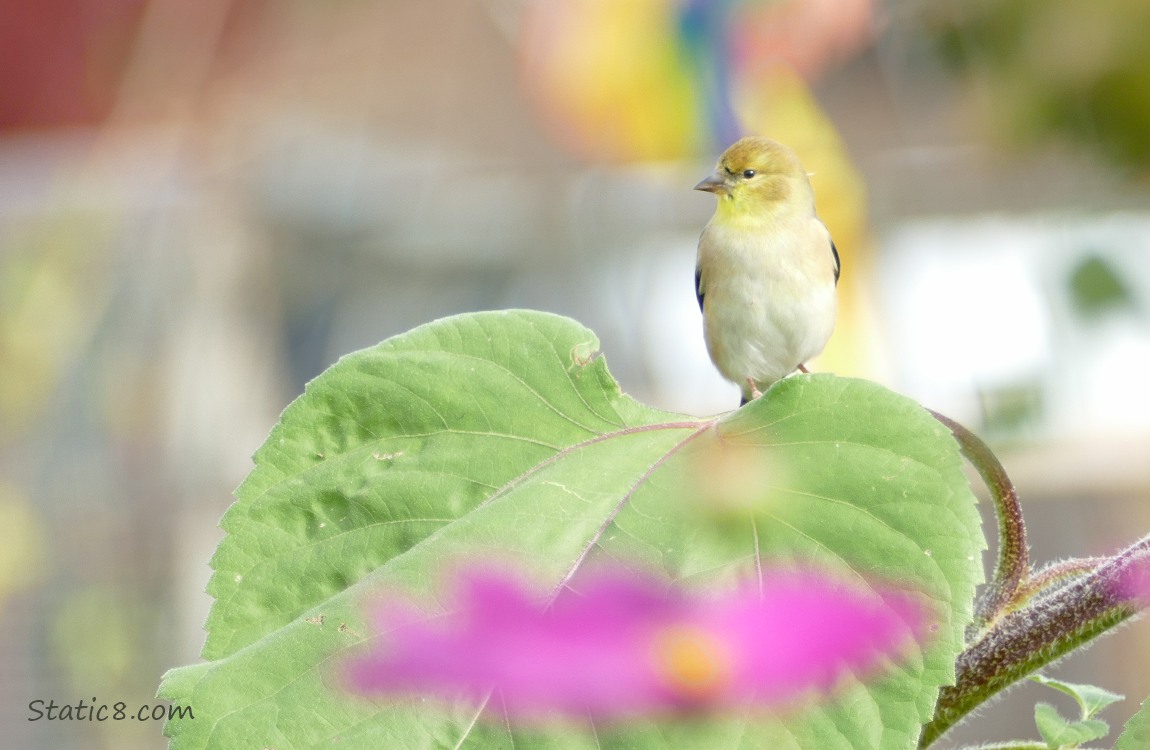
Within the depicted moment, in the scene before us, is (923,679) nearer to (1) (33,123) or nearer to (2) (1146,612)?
(2) (1146,612)

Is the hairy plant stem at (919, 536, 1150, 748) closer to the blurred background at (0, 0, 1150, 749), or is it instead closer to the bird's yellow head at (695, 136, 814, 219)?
the bird's yellow head at (695, 136, 814, 219)

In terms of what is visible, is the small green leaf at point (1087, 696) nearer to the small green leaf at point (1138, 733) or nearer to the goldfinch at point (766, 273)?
the small green leaf at point (1138, 733)

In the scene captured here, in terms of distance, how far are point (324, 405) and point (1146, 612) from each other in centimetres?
37

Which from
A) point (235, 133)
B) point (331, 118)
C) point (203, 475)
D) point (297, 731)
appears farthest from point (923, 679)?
point (331, 118)

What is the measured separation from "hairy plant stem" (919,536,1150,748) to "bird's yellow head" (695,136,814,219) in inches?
27.5

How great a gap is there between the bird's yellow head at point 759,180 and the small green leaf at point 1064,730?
0.69 meters

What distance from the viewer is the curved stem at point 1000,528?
495 millimetres

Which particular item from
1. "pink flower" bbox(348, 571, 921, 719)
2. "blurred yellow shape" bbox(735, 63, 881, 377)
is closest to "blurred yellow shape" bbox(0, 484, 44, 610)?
"blurred yellow shape" bbox(735, 63, 881, 377)

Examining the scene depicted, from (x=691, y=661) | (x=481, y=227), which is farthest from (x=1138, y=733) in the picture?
(x=481, y=227)

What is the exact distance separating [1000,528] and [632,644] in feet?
0.55

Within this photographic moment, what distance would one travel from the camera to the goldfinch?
3.81 feet

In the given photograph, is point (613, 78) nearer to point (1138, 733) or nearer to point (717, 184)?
point (717, 184)

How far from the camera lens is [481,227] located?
4.41m

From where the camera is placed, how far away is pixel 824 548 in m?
0.48
